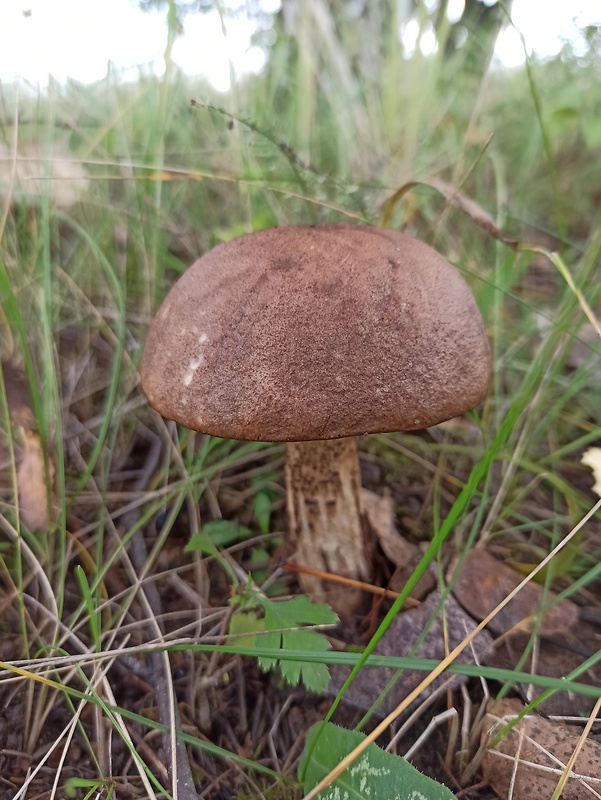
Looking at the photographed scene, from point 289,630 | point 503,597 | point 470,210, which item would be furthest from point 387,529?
point 470,210

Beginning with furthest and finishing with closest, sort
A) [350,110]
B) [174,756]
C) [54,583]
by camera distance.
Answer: [350,110]
[54,583]
[174,756]

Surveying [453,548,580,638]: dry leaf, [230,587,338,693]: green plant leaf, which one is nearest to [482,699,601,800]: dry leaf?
[453,548,580,638]: dry leaf

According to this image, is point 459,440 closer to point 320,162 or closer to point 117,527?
point 117,527

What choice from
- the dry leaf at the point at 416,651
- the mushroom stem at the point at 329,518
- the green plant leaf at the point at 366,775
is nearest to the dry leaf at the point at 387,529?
the mushroom stem at the point at 329,518

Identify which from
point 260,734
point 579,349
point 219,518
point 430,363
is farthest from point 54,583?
point 579,349

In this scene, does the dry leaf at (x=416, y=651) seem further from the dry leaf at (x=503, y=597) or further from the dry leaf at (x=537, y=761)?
the dry leaf at (x=537, y=761)

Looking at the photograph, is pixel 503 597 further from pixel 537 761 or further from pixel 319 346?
pixel 319 346

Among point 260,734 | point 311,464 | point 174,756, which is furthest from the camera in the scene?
point 311,464
